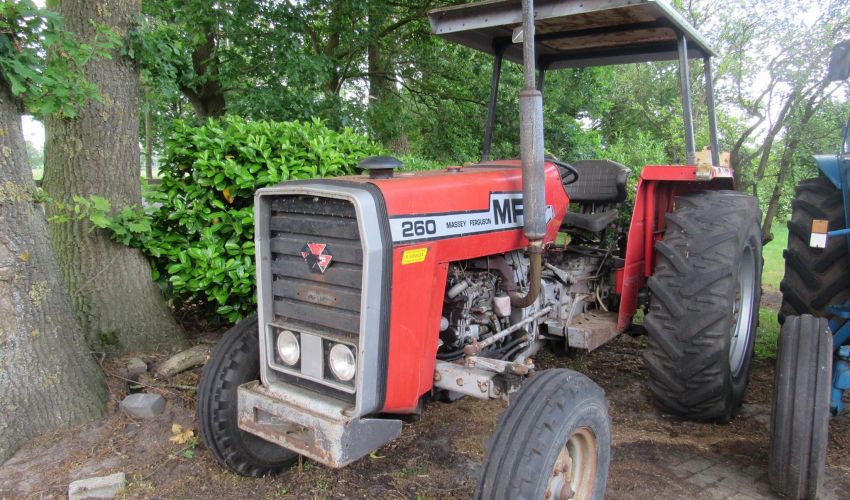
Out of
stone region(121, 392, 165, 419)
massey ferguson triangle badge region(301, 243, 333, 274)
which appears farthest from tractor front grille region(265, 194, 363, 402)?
stone region(121, 392, 165, 419)

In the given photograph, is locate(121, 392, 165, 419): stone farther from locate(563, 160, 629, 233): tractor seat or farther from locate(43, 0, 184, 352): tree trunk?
locate(563, 160, 629, 233): tractor seat

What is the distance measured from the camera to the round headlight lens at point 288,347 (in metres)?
2.54

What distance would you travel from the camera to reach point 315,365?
245 centimetres

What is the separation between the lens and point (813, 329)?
281 cm

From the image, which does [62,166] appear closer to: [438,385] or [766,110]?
[438,385]

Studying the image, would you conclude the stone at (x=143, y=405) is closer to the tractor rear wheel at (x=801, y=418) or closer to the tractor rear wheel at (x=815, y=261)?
the tractor rear wheel at (x=801, y=418)

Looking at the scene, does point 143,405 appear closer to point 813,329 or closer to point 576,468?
point 576,468

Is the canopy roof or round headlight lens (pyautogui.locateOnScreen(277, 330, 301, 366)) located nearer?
round headlight lens (pyautogui.locateOnScreen(277, 330, 301, 366))

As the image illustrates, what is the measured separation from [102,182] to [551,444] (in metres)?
3.34

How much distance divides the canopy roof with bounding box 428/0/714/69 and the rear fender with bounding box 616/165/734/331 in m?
0.79

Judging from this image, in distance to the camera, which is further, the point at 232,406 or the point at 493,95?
the point at 493,95

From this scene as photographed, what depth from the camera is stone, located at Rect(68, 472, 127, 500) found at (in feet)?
8.95

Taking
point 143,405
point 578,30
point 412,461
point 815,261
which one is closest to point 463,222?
point 412,461

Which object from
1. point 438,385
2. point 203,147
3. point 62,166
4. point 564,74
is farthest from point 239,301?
point 564,74
